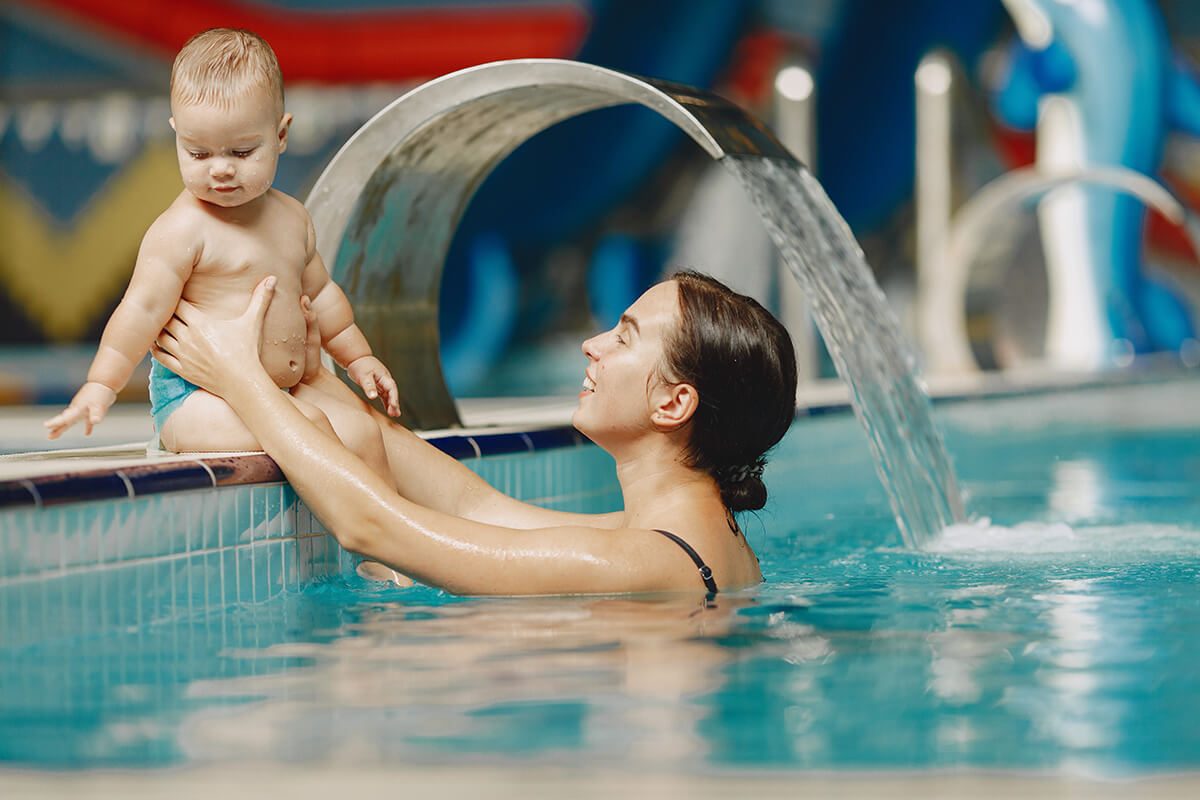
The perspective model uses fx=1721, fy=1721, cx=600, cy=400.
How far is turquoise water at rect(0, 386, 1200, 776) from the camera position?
2027 mm

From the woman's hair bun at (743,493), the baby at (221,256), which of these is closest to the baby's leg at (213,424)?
the baby at (221,256)

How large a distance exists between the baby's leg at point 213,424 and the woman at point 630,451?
0.17ft

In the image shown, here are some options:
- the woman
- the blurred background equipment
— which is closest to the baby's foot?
the woman

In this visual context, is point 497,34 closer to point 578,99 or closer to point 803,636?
point 578,99

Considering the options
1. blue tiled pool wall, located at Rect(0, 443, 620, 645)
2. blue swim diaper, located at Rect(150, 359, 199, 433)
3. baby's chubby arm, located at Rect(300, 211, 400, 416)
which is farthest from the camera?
baby's chubby arm, located at Rect(300, 211, 400, 416)

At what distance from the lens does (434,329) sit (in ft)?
15.4

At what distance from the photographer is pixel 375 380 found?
3.66 metres

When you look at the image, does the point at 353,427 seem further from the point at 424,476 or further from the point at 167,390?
the point at 167,390

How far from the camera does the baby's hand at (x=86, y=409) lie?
9.58ft

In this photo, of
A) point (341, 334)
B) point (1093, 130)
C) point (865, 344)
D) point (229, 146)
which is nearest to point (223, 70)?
point (229, 146)

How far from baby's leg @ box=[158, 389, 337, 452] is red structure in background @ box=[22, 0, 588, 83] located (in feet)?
37.9

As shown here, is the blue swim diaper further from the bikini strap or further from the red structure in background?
the red structure in background

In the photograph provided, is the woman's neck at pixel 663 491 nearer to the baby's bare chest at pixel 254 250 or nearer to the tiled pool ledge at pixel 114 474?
the tiled pool ledge at pixel 114 474

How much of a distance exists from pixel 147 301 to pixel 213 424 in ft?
0.91
